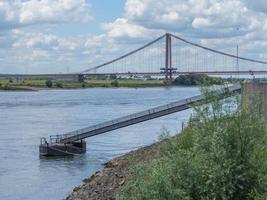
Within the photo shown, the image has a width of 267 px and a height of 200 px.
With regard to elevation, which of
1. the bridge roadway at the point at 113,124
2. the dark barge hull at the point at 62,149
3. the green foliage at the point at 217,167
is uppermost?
the green foliage at the point at 217,167

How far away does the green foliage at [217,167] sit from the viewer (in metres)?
13.6

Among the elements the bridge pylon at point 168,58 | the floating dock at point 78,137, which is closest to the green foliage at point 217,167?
the floating dock at point 78,137

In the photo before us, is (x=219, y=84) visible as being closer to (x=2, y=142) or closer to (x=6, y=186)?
(x=6, y=186)

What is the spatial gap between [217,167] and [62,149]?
32762 mm

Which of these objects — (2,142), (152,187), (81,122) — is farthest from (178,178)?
(81,122)

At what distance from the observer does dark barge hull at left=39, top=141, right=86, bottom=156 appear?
4531 cm

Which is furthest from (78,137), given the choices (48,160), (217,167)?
(217,167)

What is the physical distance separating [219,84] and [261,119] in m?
1.76

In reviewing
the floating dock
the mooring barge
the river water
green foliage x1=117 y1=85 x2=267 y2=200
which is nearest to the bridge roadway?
the floating dock

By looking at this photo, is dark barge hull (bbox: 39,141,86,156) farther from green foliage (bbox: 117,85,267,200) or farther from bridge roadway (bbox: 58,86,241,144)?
green foliage (bbox: 117,85,267,200)

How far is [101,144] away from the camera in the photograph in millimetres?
52281

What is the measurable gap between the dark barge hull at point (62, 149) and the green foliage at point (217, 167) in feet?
101

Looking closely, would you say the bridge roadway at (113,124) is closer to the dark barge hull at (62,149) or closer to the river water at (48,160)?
the dark barge hull at (62,149)

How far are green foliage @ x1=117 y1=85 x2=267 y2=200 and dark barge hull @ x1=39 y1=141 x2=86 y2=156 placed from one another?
1217 inches
